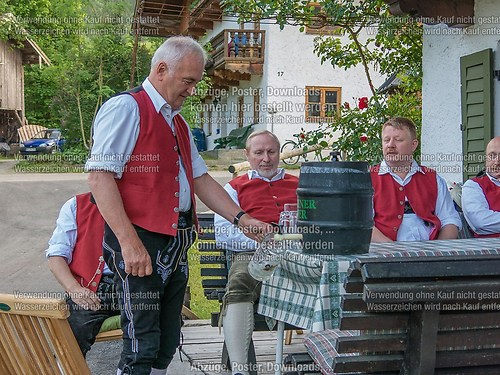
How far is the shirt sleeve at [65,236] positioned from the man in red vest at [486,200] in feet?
7.50

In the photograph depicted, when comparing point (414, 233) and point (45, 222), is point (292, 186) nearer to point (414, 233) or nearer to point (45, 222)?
point (414, 233)

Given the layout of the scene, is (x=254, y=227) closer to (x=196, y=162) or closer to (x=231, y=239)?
(x=196, y=162)

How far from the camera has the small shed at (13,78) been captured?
32594 mm

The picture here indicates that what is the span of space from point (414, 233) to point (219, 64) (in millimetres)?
18972

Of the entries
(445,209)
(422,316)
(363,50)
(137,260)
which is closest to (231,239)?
(445,209)

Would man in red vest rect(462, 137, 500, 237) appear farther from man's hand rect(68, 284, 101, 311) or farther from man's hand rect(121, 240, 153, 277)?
Answer: man's hand rect(121, 240, 153, 277)

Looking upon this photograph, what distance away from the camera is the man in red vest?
4238mm

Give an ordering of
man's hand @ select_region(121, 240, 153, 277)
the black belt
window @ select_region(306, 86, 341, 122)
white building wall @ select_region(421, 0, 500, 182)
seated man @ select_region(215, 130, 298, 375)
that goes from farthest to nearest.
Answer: window @ select_region(306, 86, 341, 122) < white building wall @ select_region(421, 0, 500, 182) < seated man @ select_region(215, 130, 298, 375) < the black belt < man's hand @ select_region(121, 240, 153, 277)

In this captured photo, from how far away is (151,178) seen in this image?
270 cm

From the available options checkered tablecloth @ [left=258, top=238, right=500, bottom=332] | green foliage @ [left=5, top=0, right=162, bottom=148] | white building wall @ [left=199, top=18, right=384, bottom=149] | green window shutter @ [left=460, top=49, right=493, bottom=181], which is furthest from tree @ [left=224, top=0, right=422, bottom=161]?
green foliage @ [left=5, top=0, right=162, bottom=148]

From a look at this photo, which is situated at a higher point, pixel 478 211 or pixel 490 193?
pixel 490 193

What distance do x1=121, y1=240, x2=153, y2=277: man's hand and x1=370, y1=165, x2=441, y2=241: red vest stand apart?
6.07 ft

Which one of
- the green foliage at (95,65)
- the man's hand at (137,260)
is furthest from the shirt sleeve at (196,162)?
the green foliage at (95,65)

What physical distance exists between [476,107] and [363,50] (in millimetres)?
2865
